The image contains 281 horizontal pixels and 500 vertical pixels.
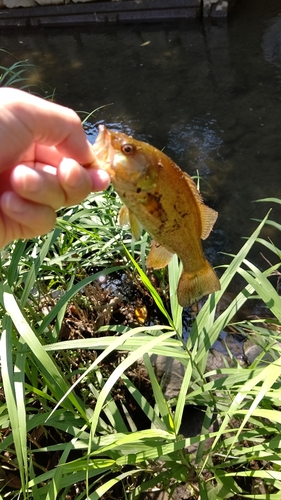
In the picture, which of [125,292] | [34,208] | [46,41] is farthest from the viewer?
[46,41]

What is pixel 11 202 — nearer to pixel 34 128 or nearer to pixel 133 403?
pixel 34 128

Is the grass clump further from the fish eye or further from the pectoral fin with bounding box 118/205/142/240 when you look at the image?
the fish eye

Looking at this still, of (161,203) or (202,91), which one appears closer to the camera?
(161,203)

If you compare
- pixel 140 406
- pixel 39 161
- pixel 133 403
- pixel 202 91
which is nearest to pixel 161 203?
pixel 39 161

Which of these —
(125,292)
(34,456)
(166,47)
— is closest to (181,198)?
(34,456)

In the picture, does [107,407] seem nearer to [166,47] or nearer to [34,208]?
[34,208]

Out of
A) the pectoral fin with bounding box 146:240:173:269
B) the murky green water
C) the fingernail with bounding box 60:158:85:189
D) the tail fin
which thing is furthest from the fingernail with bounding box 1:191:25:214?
the murky green water
